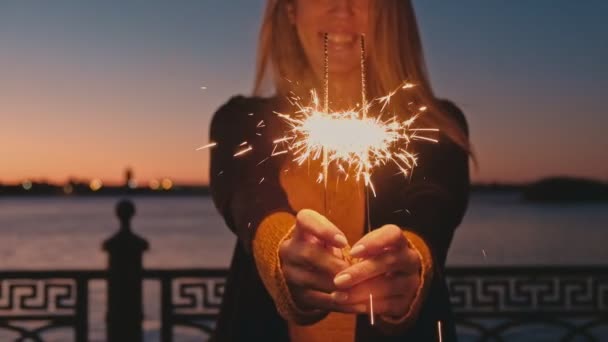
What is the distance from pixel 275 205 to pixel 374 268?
0.40 m

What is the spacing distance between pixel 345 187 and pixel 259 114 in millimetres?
311

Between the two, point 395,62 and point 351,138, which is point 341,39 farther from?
point 351,138

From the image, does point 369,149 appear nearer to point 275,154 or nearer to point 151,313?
point 275,154

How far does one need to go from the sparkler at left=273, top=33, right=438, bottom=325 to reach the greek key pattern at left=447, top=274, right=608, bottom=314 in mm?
3328

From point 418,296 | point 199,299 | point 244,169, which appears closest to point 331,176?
point 244,169

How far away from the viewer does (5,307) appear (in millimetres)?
4996

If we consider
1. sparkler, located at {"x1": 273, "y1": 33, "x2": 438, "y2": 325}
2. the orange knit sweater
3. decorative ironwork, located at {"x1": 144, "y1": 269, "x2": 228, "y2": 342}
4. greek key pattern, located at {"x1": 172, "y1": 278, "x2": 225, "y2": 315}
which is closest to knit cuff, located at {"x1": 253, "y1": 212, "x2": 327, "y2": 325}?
the orange knit sweater

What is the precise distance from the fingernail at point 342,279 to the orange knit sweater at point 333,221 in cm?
17

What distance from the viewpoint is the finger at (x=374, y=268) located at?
1.31m

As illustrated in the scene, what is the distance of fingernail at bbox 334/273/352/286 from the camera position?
4.28 ft

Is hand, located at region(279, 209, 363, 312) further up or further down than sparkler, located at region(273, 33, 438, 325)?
further down

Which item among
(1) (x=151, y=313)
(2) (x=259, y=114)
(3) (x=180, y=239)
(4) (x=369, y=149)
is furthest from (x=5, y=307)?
(3) (x=180, y=239)

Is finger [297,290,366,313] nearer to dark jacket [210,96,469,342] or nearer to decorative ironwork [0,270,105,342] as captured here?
dark jacket [210,96,469,342]

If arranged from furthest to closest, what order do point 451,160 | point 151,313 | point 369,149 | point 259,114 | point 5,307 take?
point 151,313 < point 5,307 < point 259,114 < point 451,160 < point 369,149
